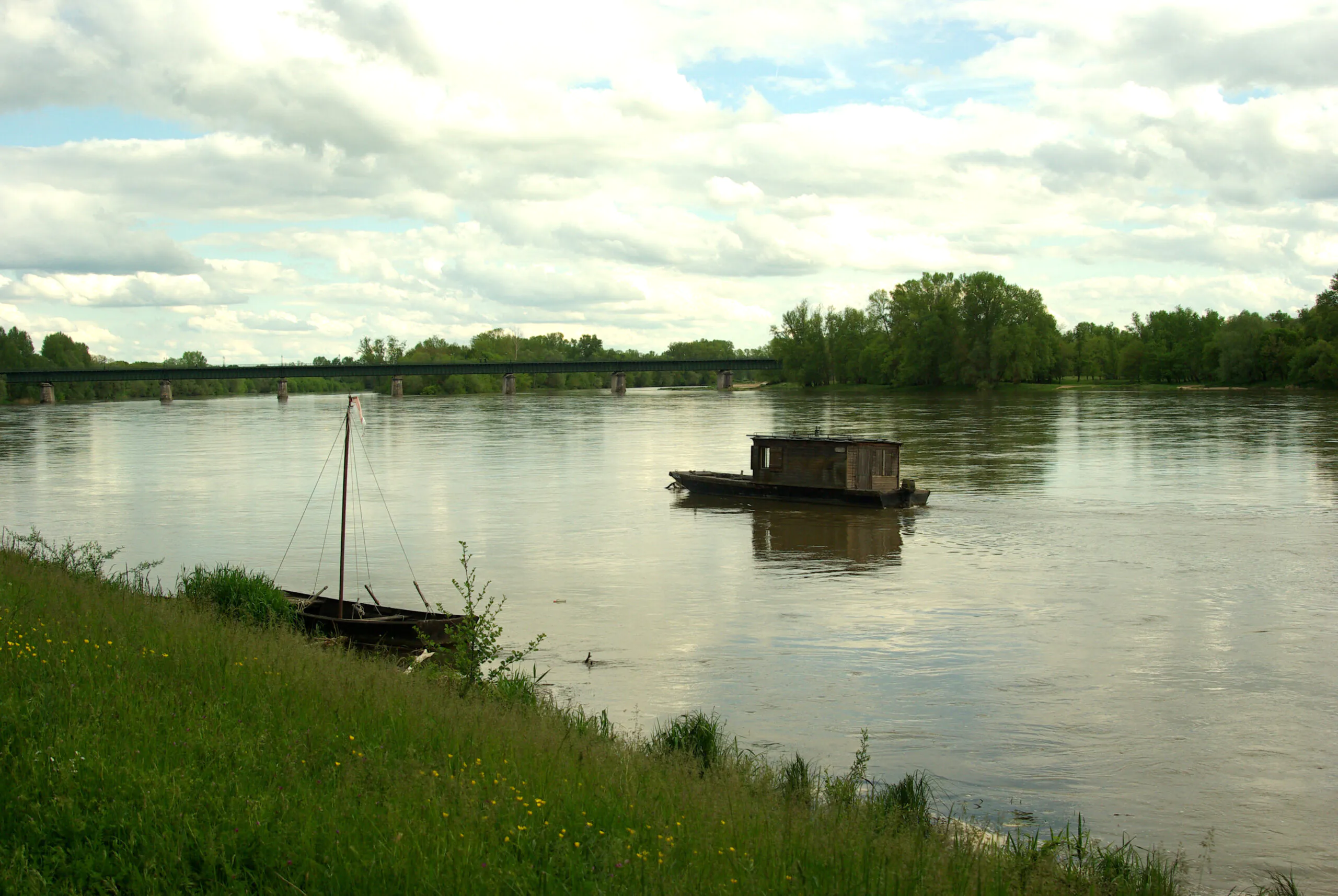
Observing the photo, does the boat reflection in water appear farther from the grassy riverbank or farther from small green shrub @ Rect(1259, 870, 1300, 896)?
the grassy riverbank

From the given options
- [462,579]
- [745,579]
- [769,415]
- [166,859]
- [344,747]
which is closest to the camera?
[166,859]

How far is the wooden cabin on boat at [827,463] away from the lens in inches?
1827

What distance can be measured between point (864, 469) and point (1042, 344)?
118m

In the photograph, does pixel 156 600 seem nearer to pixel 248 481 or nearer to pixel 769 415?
pixel 248 481

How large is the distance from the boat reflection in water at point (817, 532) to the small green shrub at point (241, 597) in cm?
1557

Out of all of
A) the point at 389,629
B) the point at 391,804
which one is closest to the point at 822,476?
the point at 389,629

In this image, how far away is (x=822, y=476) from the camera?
47.9 meters

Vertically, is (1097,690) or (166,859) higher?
(166,859)

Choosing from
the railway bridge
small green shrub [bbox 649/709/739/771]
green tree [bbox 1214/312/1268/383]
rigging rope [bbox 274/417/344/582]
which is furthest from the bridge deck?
small green shrub [bbox 649/709/739/771]

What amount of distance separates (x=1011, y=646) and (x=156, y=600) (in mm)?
16742

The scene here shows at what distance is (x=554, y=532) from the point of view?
Result: 127ft

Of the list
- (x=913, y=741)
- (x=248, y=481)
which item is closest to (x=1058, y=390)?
(x=248, y=481)

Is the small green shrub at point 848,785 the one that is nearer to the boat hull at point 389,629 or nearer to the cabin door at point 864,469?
the boat hull at point 389,629

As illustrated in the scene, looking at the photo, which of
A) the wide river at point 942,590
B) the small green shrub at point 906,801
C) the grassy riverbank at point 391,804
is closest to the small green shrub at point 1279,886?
the wide river at point 942,590
